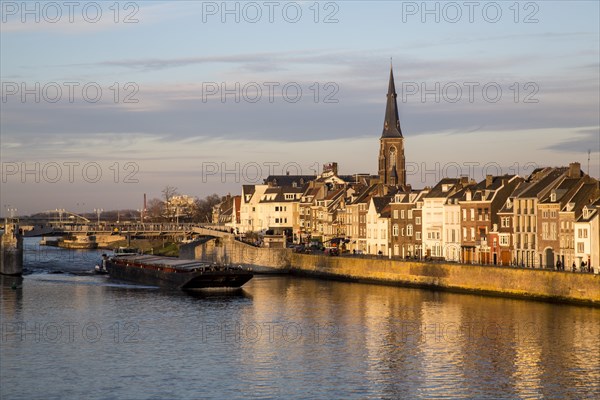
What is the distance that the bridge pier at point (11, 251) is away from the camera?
345 feet

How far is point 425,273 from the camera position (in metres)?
84.9

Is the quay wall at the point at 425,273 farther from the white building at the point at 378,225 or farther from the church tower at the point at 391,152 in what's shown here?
the church tower at the point at 391,152

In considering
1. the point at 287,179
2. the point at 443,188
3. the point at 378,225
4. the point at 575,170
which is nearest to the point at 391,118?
the point at 287,179

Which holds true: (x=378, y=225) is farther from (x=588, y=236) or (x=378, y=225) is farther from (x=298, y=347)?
(x=298, y=347)

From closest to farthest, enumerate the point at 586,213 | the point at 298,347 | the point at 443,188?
the point at 298,347 < the point at 586,213 < the point at 443,188

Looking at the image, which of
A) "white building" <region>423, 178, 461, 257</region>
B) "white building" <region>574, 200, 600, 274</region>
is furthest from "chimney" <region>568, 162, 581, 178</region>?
"white building" <region>423, 178, 461, 257</region>

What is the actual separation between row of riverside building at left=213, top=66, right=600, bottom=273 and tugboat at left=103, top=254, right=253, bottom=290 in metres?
16.0

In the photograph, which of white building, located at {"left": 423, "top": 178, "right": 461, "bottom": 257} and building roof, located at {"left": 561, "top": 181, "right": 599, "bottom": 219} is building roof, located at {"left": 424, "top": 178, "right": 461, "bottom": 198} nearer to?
white building, located at {"left": 423, "top": 178, "right": 461, "bottom": 257}

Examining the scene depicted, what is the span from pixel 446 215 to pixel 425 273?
1278 cm

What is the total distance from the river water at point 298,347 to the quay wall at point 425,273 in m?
1.39

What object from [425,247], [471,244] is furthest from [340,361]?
[425,247]

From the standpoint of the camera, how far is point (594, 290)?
219ft

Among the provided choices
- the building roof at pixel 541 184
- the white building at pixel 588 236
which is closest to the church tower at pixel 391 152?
the building roof at pixel 541 184

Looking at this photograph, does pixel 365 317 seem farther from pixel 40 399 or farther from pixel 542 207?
pixel 40 399
